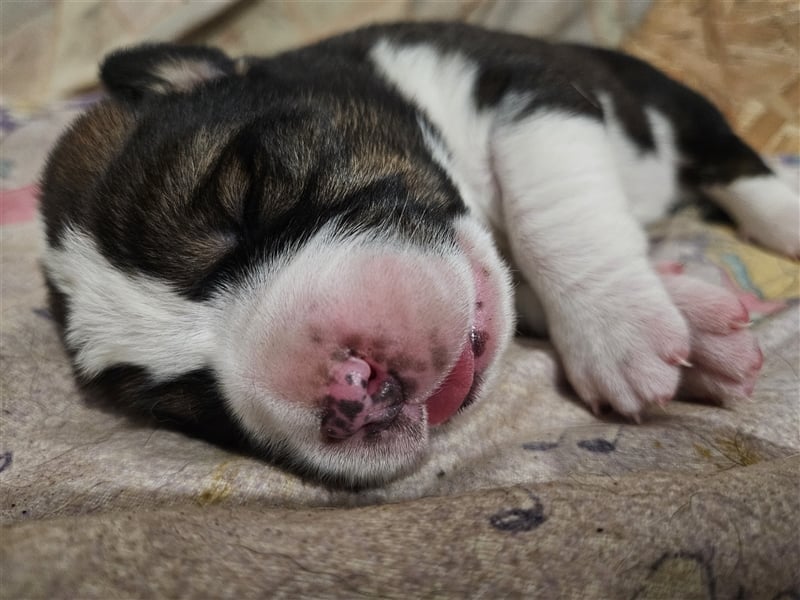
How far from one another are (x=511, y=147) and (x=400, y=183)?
493 mm

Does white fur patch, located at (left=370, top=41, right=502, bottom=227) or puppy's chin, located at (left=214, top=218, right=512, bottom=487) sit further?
white fur patch, located at (left=370, top=41, right=502, bottom=227)

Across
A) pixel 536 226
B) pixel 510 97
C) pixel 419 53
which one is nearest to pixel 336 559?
pixel 536 226

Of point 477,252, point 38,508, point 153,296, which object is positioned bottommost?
point 38,508

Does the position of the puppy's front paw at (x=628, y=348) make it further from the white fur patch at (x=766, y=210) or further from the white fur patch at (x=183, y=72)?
the white fur patch at (x=183, y=72)

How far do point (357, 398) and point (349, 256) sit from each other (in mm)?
262

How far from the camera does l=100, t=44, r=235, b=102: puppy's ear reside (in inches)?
64.0

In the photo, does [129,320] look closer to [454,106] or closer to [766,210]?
[454,106]

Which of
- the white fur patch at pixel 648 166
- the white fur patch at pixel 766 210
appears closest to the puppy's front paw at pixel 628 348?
the white fur patch at pixel 648 166

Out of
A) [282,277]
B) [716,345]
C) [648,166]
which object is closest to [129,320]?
[282,277]

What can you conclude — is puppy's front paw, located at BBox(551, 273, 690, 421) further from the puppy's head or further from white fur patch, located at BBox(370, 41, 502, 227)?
white fur patch, located at BBox(370, 41, 502, 227)

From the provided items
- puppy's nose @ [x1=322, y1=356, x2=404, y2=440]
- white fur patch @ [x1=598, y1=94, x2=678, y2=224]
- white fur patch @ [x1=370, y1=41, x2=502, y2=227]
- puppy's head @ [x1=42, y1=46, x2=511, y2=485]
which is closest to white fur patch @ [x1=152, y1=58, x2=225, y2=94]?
puppy's head @ [x1=42, y1=46, x2=511, y2=485]

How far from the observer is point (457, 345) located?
1168 millimetres

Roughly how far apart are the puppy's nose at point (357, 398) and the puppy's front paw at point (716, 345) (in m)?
0.72

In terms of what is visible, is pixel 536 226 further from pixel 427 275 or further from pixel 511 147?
pixel 427 275
